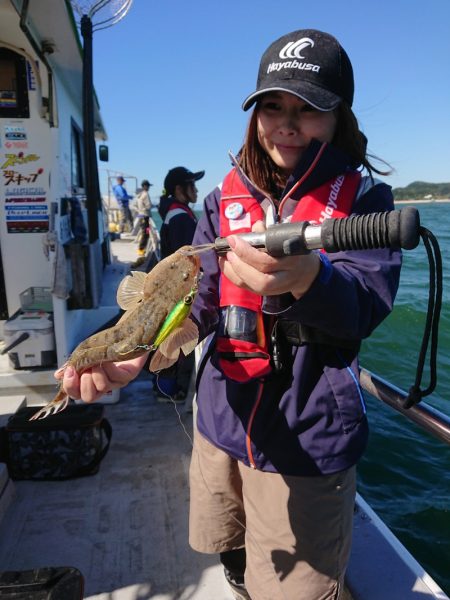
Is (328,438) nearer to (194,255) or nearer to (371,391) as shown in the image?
(371,391)

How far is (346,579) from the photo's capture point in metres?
2.54

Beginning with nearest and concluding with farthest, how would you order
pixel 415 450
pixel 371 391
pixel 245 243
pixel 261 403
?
1. pixel 245 243
2. pixel 261 403
3. pixel 371 391
4. pixel 415 450

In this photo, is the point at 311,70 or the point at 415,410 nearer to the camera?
the point at 311,70

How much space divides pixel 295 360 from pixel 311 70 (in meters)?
1.25

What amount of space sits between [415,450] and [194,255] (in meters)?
6.44

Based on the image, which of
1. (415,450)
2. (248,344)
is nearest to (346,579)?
(248,344)

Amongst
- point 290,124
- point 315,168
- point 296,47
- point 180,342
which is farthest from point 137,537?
point 296,47

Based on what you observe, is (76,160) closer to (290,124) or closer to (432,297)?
(290,124)

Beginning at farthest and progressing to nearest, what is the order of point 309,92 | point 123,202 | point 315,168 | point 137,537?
point 123,202 < point 137,537 < point 315,168 < point 309,92

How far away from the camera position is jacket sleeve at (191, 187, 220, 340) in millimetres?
2189

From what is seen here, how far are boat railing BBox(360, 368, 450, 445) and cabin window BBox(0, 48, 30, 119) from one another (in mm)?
5103

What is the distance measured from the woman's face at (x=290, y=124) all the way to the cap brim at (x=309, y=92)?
0.09m

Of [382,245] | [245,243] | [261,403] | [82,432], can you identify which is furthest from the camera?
[82,432]

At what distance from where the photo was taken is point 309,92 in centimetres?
179
